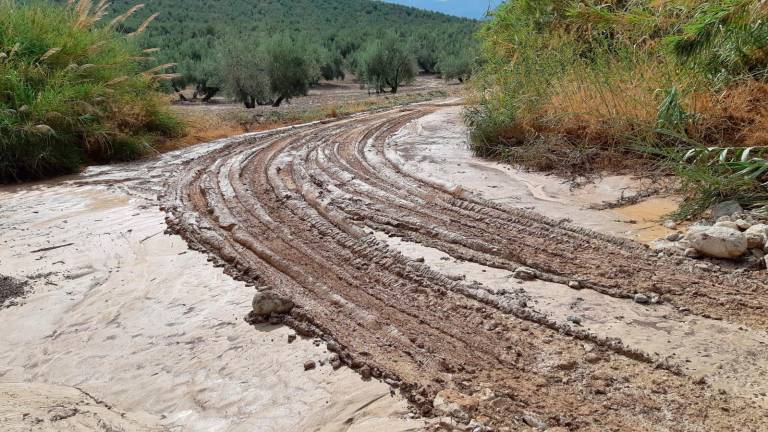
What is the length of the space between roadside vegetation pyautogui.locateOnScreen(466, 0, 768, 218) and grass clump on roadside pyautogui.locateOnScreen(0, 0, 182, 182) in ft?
19.5

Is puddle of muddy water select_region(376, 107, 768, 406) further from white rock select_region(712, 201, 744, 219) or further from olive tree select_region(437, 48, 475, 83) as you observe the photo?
olive tree select_region(437, 48, 475, 83)

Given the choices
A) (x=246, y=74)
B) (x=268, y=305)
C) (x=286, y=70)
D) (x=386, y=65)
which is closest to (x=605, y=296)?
(x=268, y=305)

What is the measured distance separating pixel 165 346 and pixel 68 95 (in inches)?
270

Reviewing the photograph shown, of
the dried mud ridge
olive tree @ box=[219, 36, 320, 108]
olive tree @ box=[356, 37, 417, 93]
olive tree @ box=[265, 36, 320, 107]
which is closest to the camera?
the dried mud ridge

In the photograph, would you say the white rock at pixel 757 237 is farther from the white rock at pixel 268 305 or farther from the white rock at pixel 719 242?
the white rock at pixel 268 305

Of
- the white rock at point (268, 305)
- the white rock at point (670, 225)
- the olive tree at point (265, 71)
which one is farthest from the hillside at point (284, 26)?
the white rock at point (268, 305)

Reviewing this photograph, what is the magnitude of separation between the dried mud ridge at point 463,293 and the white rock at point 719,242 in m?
0.19

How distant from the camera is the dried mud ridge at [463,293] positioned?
2037 millimetres

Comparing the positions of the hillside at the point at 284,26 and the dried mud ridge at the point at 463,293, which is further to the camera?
the hillside at the point at 284,26

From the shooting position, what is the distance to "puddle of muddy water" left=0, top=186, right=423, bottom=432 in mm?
2166

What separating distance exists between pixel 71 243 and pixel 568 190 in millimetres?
4422

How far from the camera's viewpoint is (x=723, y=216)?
139 inches

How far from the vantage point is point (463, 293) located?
119 inches

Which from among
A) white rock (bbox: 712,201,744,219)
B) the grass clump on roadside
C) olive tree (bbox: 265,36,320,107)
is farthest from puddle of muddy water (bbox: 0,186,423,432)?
olive tree (bbox: 265,36,320,107)
